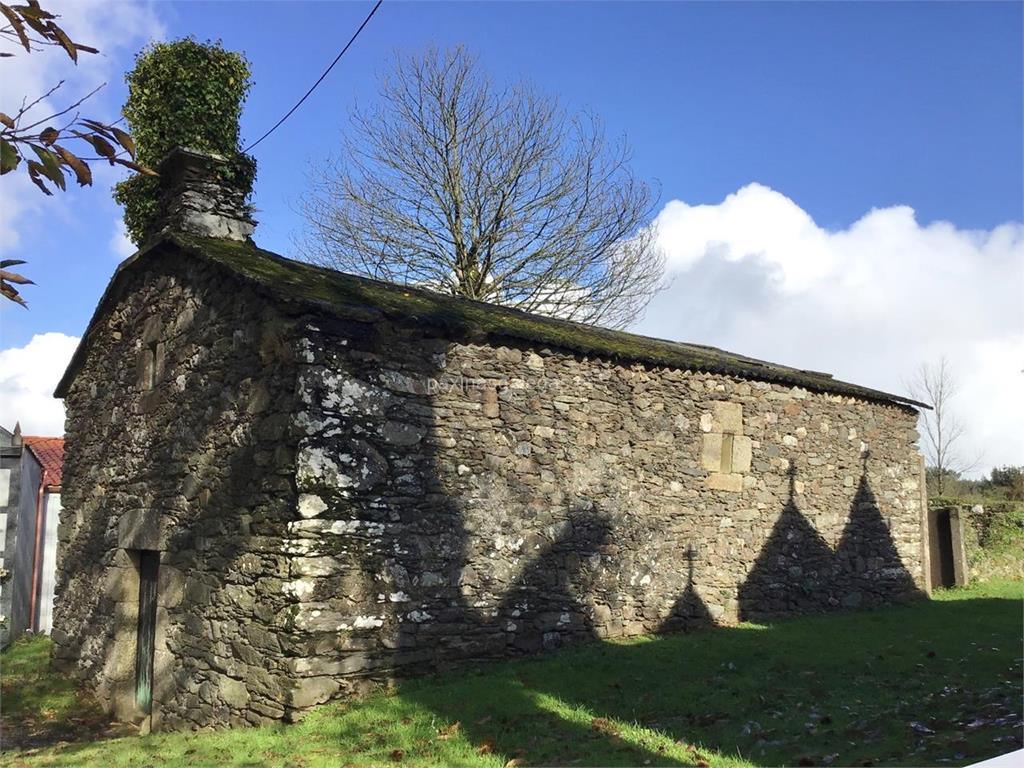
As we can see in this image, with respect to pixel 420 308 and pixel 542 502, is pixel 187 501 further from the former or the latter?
pixel 542 502

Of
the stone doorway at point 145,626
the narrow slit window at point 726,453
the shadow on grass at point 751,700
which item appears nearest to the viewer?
the shadow on grass at point 751,700

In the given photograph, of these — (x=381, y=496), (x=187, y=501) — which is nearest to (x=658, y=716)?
(x=381, y=496)

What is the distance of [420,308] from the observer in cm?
867

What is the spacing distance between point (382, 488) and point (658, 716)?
10.1ft

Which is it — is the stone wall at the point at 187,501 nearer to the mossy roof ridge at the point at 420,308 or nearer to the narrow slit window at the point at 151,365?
the narrow slit window at the point at 151,365

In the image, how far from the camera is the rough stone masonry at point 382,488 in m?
7.36

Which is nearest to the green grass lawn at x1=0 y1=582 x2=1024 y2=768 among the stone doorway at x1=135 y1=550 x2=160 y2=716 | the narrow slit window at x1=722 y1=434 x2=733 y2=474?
the stone doorway at x1=135 y1=550 x2=160 y2=716

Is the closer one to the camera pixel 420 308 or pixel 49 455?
pixel 420 308

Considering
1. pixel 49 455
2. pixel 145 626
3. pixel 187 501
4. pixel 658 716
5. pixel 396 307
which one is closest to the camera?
pixel 658 716

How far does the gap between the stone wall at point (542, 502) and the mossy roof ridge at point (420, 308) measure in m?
0.19

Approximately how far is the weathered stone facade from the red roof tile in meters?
4.70

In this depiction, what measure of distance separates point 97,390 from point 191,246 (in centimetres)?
372

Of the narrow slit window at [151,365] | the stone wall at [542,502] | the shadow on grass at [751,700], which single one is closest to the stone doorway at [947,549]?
the stone wall at [542,502]

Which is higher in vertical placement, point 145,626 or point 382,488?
point 382,488
